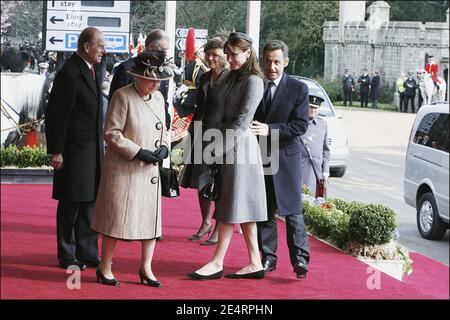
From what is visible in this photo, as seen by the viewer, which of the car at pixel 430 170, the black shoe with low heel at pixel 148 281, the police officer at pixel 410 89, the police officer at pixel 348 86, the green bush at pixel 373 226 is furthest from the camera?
the police officer at pixel 348 86

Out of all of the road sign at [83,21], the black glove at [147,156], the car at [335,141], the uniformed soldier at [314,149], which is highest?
the road sign at [83,21]

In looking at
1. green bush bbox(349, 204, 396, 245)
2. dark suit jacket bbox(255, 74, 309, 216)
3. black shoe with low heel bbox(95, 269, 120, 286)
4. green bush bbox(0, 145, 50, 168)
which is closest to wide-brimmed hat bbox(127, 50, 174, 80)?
dark suit jacket bbox(255, 74, 309, 216)

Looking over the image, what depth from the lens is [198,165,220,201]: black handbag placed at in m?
8.14

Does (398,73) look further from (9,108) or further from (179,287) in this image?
(179,287)

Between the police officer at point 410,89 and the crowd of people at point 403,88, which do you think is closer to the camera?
the crowd of people at point 403,88

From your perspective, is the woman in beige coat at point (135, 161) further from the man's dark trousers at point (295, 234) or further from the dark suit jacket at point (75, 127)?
the man's dark trousers at point (295, 234)

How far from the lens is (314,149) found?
10773 millimetres

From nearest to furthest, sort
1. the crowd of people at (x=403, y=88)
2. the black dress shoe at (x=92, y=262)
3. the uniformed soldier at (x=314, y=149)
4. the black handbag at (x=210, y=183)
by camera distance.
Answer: the black handbag at (x=210, y=183) < the black dress shoe at (x=92, y=262) < the uniformed soldier at (x=314, y=149) < the crowd of people at (x=403, y=88)

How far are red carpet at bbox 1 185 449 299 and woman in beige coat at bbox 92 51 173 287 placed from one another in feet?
1.38

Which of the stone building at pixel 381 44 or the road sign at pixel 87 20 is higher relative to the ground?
the road sign at pixel 87 20

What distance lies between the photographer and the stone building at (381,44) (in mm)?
55469

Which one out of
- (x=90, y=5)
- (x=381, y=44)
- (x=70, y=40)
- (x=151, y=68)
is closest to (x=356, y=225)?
(x=151, y=68)

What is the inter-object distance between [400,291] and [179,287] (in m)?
1.65

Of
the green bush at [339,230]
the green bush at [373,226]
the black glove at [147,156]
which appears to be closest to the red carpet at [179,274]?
the green bush at [339,230]
